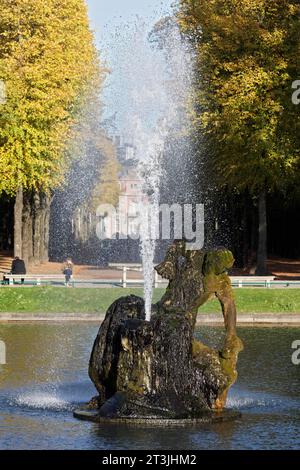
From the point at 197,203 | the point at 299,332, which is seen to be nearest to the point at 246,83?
the point at 197,203

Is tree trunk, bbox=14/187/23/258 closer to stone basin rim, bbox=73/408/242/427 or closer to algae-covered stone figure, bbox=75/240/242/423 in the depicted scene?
algae-covered stone figure, bbox=75/240/242/423

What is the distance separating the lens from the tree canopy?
200 feet

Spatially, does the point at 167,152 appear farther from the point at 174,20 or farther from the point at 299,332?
the point at 299,332

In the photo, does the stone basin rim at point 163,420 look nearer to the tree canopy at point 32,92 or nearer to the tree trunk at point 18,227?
the tree canopy at point 32,92

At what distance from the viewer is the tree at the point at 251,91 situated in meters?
61.3

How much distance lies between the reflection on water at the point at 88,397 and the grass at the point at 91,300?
790 centimetres

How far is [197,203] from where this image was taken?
234 feet

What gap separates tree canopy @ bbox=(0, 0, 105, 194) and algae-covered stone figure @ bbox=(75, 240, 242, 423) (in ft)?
118

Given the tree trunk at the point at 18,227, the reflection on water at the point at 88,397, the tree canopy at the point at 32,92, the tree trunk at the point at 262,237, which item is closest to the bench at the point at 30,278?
the tree canopy at the point at 32,92

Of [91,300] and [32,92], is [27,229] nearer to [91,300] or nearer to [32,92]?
[32,92]

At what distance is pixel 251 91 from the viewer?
202 ft

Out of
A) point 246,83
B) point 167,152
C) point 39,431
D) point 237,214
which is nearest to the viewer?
point 39,431
